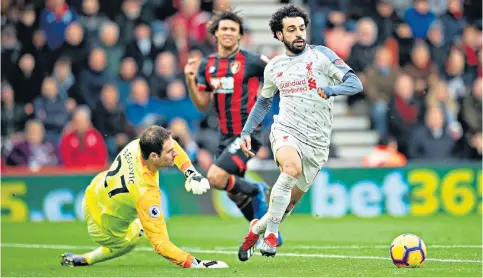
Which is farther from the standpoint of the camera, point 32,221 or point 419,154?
point 419,154

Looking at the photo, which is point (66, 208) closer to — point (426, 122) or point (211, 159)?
point (211, 159)

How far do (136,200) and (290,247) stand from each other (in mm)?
3327

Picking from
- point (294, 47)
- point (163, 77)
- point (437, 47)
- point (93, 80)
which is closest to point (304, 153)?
point (294, 47)

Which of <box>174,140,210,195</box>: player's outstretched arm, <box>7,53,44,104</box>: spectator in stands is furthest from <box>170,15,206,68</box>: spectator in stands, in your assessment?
<box>174,140,210,195</box>: player's outstretched arm

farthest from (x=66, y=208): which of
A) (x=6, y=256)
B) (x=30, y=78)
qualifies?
(x=6, y=256)

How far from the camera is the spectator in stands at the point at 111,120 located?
20.0 m

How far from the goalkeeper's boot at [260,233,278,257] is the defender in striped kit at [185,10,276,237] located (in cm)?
244

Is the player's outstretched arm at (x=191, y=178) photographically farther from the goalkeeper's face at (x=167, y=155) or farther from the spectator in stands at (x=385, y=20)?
the spectator in stands at (x=385, y=20)

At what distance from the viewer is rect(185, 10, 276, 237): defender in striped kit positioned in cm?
1330

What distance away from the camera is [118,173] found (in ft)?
36.5

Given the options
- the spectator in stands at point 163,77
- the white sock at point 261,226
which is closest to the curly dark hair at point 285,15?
the white sock at point 261,226

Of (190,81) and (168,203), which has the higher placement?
(190,81)

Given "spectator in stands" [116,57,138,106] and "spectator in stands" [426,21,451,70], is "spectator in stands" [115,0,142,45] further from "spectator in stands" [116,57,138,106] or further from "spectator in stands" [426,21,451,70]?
"spectator in stands" [426,21,451,70]

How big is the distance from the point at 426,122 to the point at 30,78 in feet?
25.0
